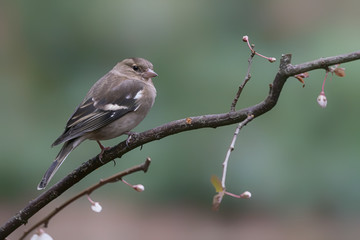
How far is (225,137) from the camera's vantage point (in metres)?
5.91

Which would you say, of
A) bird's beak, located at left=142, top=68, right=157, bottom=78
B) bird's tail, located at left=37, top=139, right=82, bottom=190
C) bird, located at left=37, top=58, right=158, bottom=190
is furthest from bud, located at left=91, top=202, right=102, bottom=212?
bird's beak, located at left=142, top=68, right=157, bottom=78

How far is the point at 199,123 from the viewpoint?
2.11 meters

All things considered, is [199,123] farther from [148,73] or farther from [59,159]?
[148,73]

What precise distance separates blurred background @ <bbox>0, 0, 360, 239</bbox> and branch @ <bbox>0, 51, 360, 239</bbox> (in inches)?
120

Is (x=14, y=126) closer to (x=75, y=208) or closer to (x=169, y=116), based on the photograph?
(x=75, y=208)

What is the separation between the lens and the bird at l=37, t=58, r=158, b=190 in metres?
3.24

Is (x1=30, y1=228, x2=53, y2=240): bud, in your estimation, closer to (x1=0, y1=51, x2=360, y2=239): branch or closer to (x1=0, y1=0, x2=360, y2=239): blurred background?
(x1=0, y1=51, x2=360, y2=239): branch

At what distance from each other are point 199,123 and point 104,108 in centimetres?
145

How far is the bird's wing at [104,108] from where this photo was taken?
128 inches

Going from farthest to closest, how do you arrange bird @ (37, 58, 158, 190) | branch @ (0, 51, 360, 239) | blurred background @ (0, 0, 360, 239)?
blurred background @ (0, 0, 360, 239), bird @ (37, 58, 158, 190), branch @ (0, 51, 360, 239)

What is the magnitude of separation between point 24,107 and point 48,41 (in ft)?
2.99

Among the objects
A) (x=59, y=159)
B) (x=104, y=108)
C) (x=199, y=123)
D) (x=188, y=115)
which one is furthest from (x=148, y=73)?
(x=188, y=115)

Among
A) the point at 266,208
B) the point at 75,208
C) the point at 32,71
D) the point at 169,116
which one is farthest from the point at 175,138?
the point at 32,71

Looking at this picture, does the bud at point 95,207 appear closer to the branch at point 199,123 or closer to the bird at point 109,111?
the branch at point 199,123
